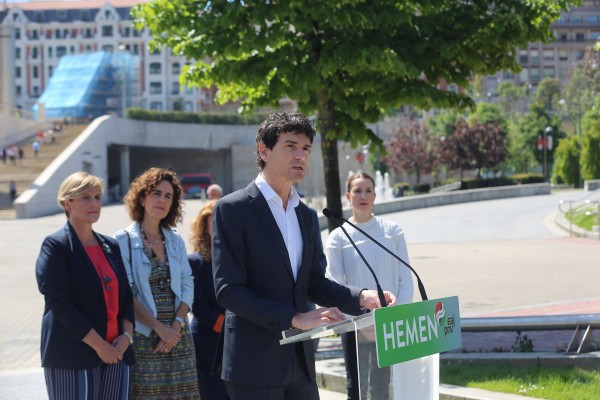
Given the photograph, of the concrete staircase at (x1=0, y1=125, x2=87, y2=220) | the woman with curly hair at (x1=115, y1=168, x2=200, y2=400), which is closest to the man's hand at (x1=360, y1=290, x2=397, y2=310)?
the woman with curly hair at (x1=115, y1=168, x2=200, y2=400)

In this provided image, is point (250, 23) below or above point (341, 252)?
above

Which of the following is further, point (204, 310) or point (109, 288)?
point (204, 310)

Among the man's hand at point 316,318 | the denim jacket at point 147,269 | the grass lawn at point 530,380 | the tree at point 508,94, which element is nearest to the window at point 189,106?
the tree at point 508,94

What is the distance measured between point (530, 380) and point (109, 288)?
13.0 ft

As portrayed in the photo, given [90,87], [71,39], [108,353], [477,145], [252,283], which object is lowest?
[108,353]

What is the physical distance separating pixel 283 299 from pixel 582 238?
26178mm

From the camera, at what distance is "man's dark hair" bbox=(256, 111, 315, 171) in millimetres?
4285

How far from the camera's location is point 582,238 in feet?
95.8

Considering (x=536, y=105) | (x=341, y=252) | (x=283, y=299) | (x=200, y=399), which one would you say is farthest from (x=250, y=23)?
(x=536, y=105)

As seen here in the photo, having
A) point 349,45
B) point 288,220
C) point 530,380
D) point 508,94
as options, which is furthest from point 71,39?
point 288,220

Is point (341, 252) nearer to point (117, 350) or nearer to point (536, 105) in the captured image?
→ point (117, 350)

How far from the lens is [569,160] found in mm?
64438

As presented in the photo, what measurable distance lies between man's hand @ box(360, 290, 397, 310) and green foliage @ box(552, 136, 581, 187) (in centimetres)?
6129

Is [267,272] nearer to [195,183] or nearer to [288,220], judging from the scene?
[288,220]
